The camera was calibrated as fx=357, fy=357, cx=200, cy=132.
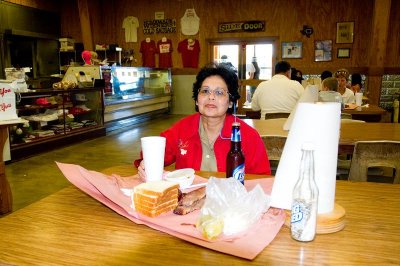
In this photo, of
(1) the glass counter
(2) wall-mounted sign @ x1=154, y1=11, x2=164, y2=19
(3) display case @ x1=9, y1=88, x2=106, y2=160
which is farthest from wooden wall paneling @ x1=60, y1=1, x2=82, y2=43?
(3) display case @ x1=9, y1=88, x2=106, y2=160

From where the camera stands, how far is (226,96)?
2.03 metres

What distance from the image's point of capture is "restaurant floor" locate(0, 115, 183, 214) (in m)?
4.11

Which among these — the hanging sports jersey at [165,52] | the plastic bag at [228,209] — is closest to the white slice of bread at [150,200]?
the plastic bag at [228,209]

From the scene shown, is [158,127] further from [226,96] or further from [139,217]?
[139,217]

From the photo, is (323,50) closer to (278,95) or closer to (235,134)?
(278,95)

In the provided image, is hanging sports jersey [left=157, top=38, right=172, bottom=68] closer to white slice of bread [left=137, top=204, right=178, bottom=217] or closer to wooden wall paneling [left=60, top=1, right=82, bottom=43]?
wooden wall paneling [left=60, top=1, right=82, bottom=43]

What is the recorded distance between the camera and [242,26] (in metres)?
10.5

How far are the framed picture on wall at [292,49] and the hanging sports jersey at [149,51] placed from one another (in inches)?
158

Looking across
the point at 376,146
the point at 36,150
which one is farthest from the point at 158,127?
the point at 376,146

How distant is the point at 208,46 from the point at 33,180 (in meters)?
7.60

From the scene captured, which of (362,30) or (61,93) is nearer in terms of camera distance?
(61,93)

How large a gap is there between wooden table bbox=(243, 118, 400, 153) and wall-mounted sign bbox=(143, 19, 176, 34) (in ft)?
27.0

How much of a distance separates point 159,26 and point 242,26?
8.64 feet

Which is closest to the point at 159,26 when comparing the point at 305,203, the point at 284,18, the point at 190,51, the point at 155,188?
the point at 190,51
